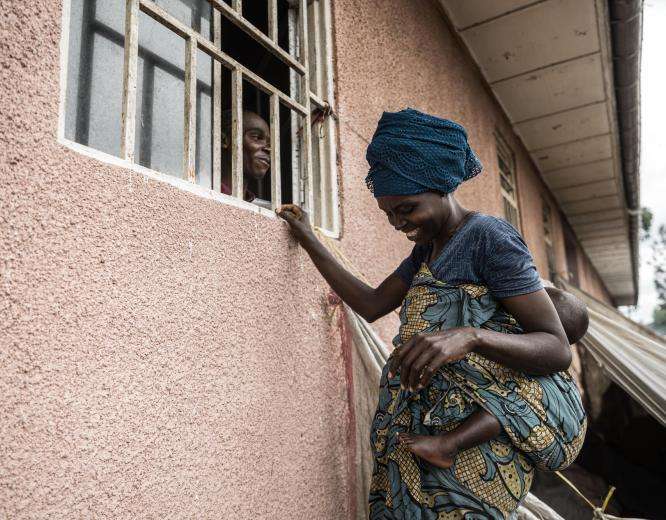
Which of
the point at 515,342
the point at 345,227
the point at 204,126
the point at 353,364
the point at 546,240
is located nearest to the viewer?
the point at 515,342

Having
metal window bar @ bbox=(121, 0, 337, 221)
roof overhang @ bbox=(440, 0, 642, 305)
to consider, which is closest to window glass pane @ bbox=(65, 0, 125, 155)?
metal window bar @ bbox=(121, 0, 337, 221)

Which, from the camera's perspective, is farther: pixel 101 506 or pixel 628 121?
pixel 628 121

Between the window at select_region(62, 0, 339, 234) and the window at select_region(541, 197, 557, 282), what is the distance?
550 centimetres

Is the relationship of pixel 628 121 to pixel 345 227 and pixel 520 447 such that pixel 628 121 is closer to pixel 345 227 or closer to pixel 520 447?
pixel 345 227

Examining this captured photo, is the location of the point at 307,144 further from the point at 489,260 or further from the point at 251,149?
the point at 489,260

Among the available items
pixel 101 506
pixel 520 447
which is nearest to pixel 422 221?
pixel 520 447

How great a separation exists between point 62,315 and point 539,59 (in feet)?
14.4

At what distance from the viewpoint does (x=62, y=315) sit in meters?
A: 0.97

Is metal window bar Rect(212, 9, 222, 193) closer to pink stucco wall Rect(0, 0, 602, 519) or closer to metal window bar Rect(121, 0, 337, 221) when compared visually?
metal window bar Rect(121, 0, 337, 221)

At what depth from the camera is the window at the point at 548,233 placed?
690 centimetres

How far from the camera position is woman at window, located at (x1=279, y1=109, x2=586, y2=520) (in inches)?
45.0

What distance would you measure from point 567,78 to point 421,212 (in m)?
3.98

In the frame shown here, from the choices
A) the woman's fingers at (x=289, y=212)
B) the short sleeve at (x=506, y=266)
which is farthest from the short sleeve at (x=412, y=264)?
the woman's fingers at (x=289, y=212)

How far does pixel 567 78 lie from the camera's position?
4461 mm
